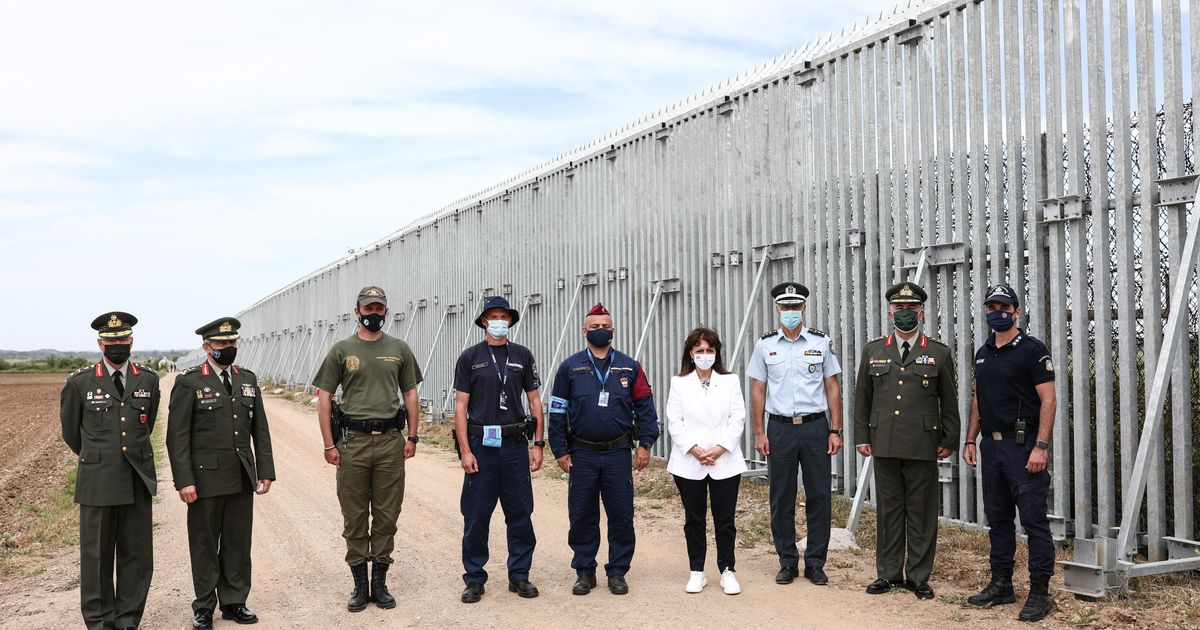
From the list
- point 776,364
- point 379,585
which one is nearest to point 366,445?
point 379,585

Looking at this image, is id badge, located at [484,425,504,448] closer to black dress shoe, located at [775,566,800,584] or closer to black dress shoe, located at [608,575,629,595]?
black dress shoe, located at [608,575,629,595]

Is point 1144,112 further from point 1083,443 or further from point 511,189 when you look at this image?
point 511,189

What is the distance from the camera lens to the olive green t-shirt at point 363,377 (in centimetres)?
609

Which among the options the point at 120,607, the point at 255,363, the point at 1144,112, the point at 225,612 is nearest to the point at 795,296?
the point at 1144,112

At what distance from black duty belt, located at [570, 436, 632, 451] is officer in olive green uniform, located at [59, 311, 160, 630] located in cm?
252

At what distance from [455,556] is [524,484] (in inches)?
61.7

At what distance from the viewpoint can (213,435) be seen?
5.78 m

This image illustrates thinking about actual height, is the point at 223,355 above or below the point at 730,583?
above

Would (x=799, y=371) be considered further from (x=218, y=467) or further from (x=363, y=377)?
(x=218, y=467)

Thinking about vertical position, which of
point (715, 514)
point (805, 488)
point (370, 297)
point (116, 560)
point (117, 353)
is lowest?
point (116, 560)

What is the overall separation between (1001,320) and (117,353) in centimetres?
517

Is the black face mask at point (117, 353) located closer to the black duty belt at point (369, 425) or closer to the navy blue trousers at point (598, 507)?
the black duty belt at point (369, 425)

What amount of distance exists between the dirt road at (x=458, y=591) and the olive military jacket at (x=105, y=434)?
0.93 meters

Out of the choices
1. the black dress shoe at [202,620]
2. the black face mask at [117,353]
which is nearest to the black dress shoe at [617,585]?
the black dress shoe at [202,620]
